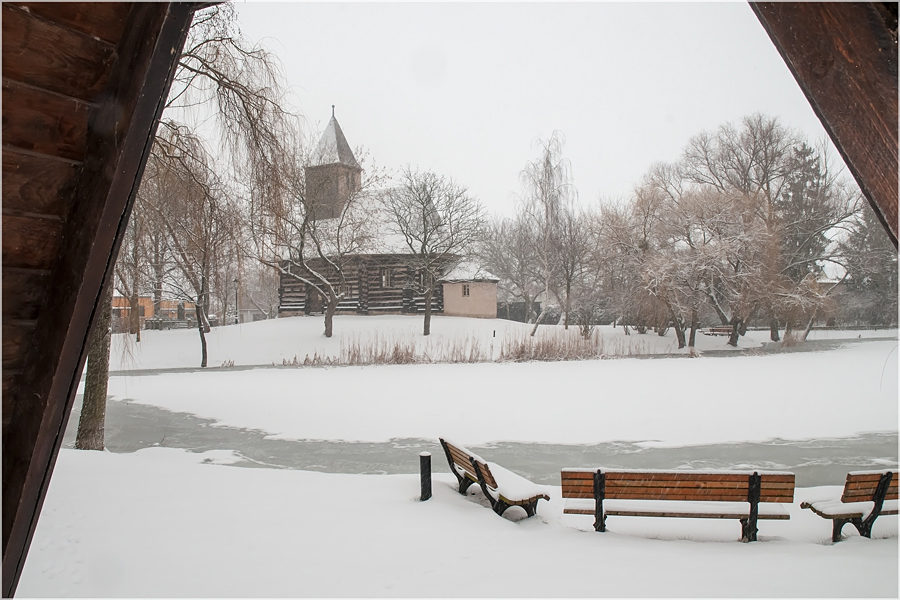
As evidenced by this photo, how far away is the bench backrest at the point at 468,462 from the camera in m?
4.88

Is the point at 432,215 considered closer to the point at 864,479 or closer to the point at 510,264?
the point at 510,264

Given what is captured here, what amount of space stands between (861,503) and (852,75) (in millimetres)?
4642

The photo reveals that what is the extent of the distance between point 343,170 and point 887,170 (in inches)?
1003

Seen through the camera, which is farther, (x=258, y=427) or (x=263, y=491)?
(x=258, y=427)

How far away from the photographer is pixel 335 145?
28.9 meters

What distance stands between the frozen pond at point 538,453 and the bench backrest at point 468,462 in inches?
56.6

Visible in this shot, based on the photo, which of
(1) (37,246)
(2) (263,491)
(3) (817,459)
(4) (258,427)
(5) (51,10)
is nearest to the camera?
(5) (51,10)

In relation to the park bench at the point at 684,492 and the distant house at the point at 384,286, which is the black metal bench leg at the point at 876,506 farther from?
the distant house at the point at 384,286

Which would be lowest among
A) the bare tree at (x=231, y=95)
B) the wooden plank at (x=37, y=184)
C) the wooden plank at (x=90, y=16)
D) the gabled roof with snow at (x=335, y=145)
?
the wooden plank at (x=37, y=184)

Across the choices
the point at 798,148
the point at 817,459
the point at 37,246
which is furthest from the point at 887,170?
the point at 798,148

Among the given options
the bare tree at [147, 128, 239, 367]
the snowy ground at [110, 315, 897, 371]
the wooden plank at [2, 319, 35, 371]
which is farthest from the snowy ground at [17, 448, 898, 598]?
the snowy ground at [110, 315, 897, 371]

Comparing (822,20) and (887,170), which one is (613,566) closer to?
(887,170)

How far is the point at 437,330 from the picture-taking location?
24875 mm

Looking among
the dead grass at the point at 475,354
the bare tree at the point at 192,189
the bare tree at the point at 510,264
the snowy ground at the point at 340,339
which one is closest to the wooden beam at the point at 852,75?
the bare tree at the point at 192,189
